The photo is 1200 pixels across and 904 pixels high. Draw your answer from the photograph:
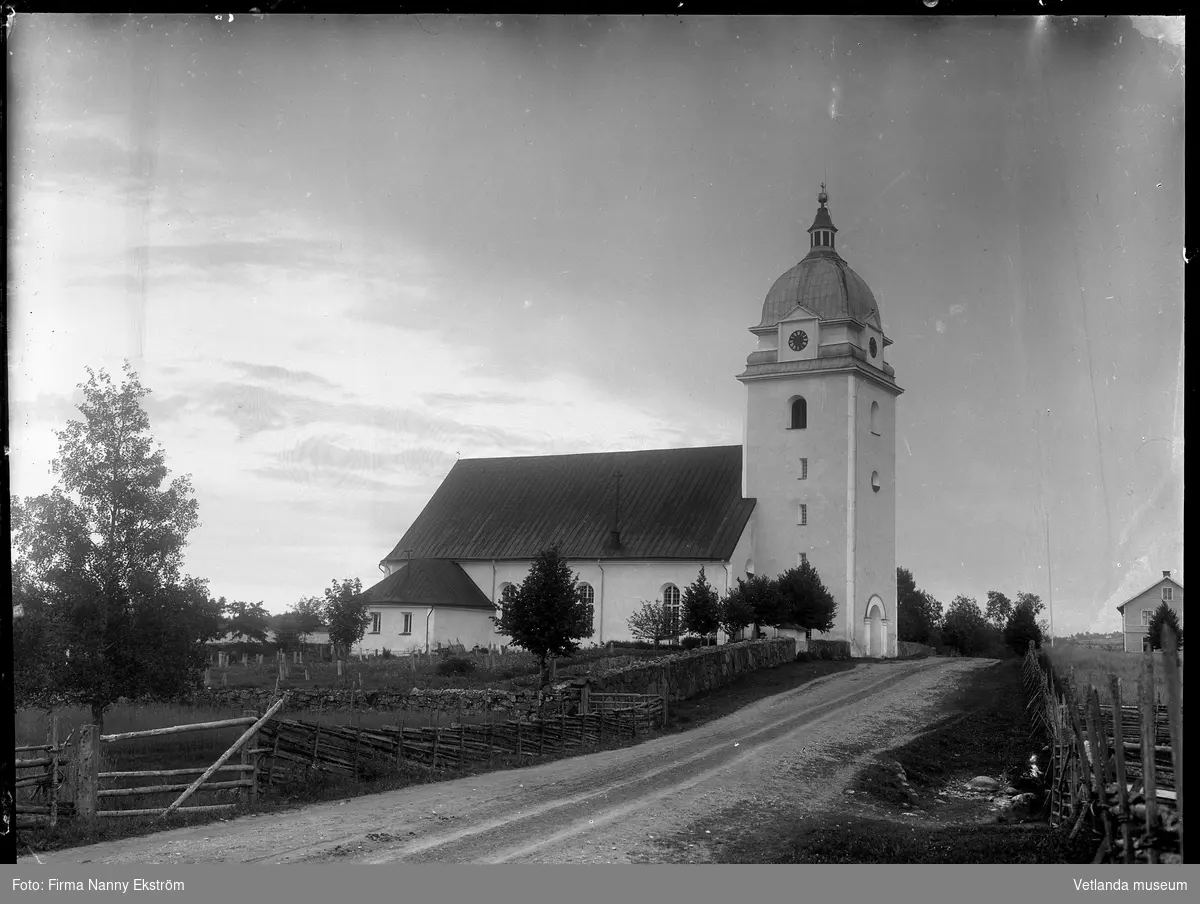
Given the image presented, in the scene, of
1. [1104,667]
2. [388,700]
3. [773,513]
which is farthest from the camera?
[773,513]

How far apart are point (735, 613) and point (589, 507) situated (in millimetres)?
13973

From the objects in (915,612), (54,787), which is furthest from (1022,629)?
(54,787)

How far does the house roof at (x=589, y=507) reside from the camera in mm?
49781

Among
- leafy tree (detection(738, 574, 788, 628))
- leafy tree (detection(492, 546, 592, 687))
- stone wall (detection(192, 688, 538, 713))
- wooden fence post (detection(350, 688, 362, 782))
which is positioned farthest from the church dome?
wooden fence post (detection(350, 688, 362, 782))

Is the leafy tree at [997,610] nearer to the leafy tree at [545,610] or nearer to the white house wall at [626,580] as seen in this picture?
the white house wall at [626,580]

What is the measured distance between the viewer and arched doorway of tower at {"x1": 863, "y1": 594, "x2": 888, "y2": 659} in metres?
47.5

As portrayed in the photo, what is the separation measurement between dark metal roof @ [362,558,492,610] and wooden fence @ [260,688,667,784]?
86.5 ft

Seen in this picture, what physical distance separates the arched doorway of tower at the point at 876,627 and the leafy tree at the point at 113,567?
3275cm

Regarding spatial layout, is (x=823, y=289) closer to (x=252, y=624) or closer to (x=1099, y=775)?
(x=252, y=624)

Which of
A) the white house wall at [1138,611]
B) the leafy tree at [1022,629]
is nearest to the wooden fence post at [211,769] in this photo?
the white house wall at [1138,611]

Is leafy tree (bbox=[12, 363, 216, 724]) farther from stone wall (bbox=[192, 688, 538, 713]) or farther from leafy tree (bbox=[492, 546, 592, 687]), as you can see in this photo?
leafy tree (bbox=[492, 546, 592, 687])

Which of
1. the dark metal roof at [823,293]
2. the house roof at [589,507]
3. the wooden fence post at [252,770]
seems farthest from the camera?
the house roof at [589,507]

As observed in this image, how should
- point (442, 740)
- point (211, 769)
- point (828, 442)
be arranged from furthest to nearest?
point (828, 442) → point (442, 740) → point (211, 769)

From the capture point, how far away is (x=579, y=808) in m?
13.7
